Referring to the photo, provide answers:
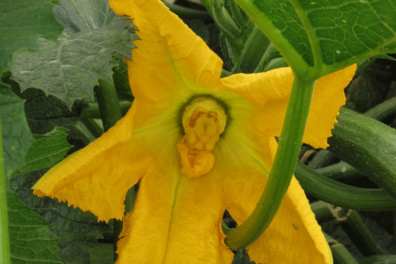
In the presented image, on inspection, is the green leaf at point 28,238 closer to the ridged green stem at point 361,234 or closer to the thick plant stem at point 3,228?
the thick plant stem at point 3,228

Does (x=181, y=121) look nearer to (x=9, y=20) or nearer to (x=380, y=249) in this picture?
(x=9, y=20)

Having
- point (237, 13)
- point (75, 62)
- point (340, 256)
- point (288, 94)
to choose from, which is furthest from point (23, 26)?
point (340, 256)

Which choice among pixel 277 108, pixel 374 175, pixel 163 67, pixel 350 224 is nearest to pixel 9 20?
pixel 163 67

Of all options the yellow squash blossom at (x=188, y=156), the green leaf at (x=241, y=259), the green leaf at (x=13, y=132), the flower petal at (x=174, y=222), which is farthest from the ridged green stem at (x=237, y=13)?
the green leaf at (x=13, y=132)

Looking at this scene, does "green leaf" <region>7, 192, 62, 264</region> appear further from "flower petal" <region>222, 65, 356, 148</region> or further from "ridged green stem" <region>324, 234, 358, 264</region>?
"ridged green stem" <region>324, 234, 358, 264</region>

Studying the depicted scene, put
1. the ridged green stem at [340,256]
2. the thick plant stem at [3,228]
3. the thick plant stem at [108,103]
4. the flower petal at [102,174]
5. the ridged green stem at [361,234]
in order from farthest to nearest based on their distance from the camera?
1. the ridged green stem at [361,234]
2. the ridged green stem at [340,256]
3. the thick plant stem at [108,103]
4. the flower petal at [102,174]
5. the thick plant stem at [3,228]

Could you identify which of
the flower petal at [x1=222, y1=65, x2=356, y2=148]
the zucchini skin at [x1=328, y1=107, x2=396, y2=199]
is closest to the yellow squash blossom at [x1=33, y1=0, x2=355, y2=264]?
the flower petal at [x1=222, y1=65, x2=356, y2=148]
